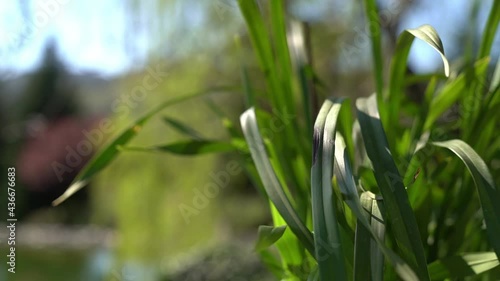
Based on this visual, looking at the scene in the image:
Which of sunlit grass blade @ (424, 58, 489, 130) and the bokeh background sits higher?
sunlit grass blade @ (424, 58, 489, 130)

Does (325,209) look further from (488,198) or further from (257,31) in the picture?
(257,31)

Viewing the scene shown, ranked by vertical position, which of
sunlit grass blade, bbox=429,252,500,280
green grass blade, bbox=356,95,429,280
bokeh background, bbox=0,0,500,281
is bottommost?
bokeh background, bbox=0,0,500,281

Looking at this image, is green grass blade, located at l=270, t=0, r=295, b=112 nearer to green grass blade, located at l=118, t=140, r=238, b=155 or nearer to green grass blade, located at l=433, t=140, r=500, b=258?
green grass blade, located at l=118, t=140, r=238, b=155

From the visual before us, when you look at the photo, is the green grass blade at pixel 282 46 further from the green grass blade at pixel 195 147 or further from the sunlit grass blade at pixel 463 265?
the sunlit grass blade at pixel 463 265

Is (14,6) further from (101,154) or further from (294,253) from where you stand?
(294,253)

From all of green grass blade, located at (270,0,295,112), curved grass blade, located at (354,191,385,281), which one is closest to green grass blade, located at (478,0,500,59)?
green grass blade, located at (270,0,295,112)

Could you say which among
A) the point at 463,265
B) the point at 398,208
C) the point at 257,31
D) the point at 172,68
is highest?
the point at 257,31

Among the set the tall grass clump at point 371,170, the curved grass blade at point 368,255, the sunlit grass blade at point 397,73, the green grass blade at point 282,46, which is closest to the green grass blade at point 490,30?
the tall grass clump at point 371,170

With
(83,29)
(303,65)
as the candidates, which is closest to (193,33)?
(83,29)

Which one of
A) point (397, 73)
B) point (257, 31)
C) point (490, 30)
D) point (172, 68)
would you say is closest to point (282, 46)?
point (257, 31)
